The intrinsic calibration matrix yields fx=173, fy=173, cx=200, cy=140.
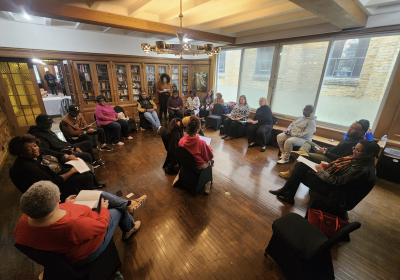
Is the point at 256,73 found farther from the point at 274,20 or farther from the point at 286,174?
the point at 286,174

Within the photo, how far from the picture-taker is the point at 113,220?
160 cm

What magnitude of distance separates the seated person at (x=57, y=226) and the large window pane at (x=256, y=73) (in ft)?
17.5

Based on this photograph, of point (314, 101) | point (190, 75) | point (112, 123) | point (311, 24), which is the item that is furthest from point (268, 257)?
point (190, 75)

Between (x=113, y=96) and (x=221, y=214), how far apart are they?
17.2 feet

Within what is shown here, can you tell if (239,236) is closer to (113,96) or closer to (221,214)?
(221,214)

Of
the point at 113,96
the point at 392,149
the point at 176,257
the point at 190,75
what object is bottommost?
the point at 176,257

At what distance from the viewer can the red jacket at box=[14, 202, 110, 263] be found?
106 centimetres

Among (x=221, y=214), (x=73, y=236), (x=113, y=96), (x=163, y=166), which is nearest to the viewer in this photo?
(x=73, y=236)

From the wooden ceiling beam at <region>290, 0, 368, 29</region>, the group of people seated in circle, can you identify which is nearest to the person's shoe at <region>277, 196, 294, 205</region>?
the group of people seated in circle

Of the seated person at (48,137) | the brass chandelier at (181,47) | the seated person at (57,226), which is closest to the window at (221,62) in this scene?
the brass chandelier at (181,47)

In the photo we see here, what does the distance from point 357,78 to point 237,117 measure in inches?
106

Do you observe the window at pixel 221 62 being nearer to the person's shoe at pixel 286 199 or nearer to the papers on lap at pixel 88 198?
the person's shoe at pixel 286 199

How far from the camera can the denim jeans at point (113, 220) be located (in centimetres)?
133

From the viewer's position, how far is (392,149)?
315 cm
